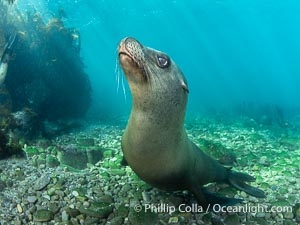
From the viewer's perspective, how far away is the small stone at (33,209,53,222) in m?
3.10

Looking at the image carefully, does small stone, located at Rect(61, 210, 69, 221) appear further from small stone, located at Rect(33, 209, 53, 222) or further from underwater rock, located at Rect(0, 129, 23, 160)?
underwater rock, located at Rect(0, 129, 23, 160)

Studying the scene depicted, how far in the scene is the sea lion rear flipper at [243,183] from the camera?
158 inches

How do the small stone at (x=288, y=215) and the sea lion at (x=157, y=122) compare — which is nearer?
the sea lion at (x=157, y=122)

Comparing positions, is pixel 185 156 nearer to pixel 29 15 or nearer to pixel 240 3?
pixel 29 15

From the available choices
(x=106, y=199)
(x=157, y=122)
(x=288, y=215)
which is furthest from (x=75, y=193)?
(x=288, y=215)

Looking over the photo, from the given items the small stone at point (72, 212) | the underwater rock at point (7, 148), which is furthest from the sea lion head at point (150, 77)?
the underwater rock at point (7, 148)

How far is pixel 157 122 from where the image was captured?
9.92ft

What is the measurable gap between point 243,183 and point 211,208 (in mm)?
1021

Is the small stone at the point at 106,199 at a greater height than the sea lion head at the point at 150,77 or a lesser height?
Answer: lesser

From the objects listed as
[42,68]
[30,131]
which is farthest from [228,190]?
[42,68]

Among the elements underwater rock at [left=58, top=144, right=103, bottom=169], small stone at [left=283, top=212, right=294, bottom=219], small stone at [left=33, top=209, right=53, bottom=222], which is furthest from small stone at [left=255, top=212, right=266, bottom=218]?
underwater rock at [left=58, top=144, right=103, bottom=169]

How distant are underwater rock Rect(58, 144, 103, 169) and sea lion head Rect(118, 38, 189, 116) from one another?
2.34m

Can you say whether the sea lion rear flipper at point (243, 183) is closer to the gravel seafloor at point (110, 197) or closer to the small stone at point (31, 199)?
the gravel seafloor at point (110, 197)

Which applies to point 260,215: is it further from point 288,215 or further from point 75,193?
point 75,193
